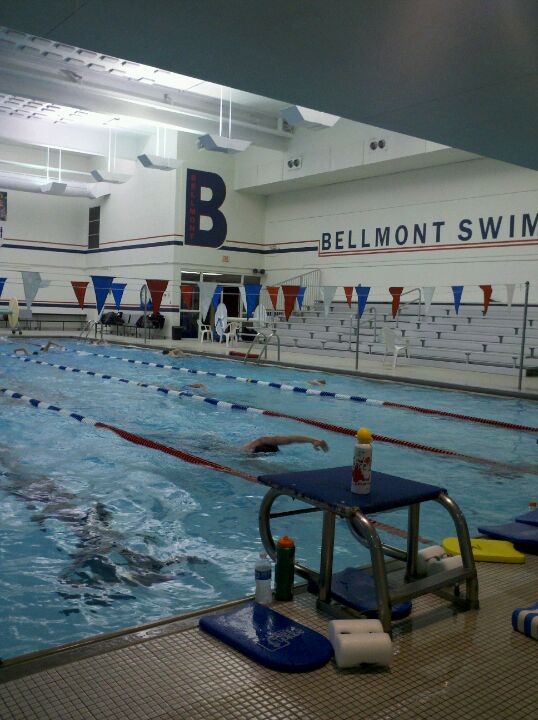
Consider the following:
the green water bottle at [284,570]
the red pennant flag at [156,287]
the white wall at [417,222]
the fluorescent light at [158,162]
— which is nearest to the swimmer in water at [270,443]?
the green water bottle at [284,570]

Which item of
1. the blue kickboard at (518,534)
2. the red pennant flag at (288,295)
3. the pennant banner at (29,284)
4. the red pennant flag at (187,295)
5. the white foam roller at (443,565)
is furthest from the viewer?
the red pennant flag at (187,295)

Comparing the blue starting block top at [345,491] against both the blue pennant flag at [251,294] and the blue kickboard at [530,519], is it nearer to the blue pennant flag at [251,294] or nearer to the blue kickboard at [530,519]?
the blue kickboard at [530,519]

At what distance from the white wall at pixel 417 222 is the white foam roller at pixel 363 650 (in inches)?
571

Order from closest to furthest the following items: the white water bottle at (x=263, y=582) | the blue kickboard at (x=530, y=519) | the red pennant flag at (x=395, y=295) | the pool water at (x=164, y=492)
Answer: the white water bottle at (x=263, y=582) < the pool water at (x=164, y=492) < the blue kickboard at (x=530, y=519) < the red pennant flag at (x=395, y=295)

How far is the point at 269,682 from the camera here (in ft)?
7.32

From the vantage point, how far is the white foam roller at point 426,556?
298 centimetres

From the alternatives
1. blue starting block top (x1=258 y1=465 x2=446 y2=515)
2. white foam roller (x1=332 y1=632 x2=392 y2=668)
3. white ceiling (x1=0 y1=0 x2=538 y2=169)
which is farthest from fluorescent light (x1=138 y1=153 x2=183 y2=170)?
white foam roller (x1=332 y1=632 x2=392 y2=668)

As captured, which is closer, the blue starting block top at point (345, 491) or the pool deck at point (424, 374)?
the blue starting block top at point (345, 491)

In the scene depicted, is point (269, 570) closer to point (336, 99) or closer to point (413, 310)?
point (336, 99)

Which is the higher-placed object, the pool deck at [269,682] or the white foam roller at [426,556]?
the white foam roller at [426,556]

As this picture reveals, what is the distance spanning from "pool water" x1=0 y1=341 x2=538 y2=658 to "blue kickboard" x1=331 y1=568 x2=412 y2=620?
2.41 ft

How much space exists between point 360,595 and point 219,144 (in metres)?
13.7

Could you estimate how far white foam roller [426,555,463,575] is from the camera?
290 centimetres

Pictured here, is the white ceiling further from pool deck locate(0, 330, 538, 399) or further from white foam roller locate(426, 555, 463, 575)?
pool deck locate(0, 330, 538, 399)
